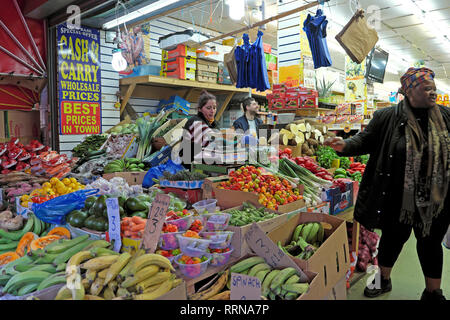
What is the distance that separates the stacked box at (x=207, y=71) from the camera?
655cm

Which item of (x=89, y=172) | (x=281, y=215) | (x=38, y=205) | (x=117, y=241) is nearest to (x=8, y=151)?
(x=89, y=172)

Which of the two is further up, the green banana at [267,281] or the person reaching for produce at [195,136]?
the person reaching for produce at [195,136]

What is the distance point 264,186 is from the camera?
9.36 ft

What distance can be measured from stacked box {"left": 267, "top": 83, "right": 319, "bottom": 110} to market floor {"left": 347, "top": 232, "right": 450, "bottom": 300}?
9.07ft

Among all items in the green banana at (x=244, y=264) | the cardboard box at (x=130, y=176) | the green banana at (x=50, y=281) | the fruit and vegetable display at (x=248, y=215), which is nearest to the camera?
the green banana at (x=50, y=281)

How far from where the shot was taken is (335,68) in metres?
9.43

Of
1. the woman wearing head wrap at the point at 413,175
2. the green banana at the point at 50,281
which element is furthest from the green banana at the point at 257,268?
the woman wearing head wrap at the point at 413,175

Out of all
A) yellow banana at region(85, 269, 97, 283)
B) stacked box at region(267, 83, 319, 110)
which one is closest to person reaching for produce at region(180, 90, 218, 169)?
yellow banana at region(85, 269, 97, 283)

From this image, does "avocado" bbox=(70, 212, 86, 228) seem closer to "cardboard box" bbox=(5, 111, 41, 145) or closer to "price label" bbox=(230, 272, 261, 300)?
"price label" bbox=(230, 272, 261, 300)

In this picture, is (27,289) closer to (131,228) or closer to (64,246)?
(64,246)

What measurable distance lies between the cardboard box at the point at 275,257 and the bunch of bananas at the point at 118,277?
489 mm

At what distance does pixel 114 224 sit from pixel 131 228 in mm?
113

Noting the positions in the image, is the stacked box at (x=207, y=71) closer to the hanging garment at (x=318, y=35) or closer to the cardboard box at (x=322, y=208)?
the hanging garment at (x=318, y=35)

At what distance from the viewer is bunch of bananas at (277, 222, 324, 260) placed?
2.19 m
